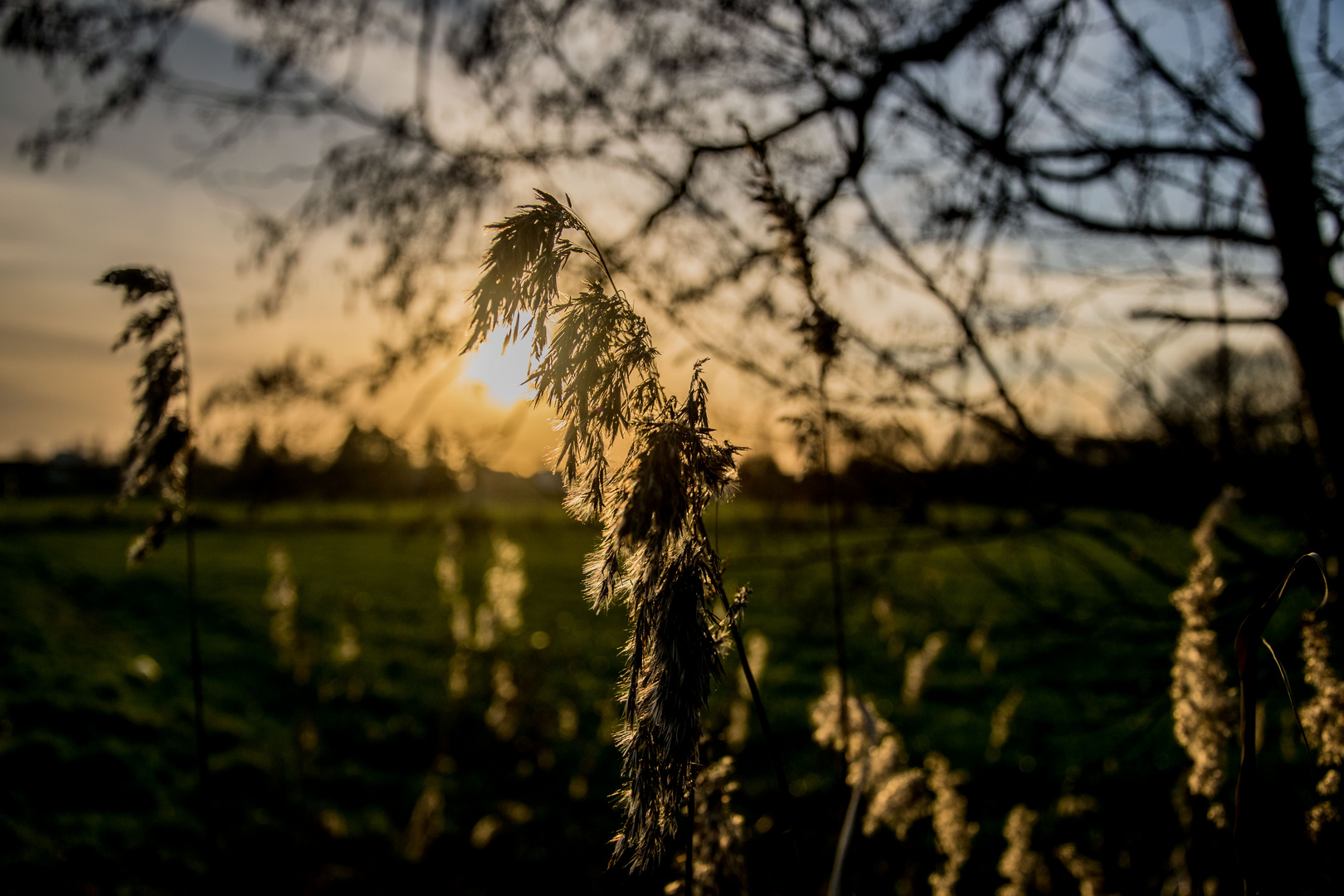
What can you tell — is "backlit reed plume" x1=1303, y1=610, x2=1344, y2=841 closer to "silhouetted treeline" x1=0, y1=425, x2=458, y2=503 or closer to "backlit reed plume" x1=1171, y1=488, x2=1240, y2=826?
"backlit reed plume" x1=1171, y1=488, x2=1240, y2=826

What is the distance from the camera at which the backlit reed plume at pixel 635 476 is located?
3.99ft

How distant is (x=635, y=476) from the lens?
1.27m

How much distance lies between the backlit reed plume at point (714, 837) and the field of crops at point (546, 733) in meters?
0.18

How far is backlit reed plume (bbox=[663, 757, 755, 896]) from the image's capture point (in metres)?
1.77

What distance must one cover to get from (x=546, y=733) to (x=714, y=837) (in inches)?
212

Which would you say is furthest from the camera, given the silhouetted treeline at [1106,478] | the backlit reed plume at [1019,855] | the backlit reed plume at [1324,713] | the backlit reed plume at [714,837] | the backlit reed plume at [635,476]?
the silhouetted treeline at [1106,478]

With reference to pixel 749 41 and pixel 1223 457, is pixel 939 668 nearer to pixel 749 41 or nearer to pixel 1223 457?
pixel 1223 457

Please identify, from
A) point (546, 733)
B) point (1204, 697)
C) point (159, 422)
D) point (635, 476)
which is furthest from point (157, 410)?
point (546, 733)

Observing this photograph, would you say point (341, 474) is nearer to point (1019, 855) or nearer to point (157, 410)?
point (157, 410)

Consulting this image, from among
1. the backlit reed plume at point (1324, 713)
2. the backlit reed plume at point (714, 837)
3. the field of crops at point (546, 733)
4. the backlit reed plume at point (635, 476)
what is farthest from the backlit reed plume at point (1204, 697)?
the backlit reed plume at point (635, 476)

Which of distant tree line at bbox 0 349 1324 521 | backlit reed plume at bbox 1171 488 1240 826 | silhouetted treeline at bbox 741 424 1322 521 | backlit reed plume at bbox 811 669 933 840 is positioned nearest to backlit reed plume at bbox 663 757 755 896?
backlit reed plume at bbox 811 669 933 840

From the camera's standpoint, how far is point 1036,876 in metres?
4.20

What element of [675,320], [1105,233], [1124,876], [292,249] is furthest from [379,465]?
[1124,876]

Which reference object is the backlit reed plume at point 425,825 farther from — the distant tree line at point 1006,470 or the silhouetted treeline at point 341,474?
the distant tree line at point 1006,470
